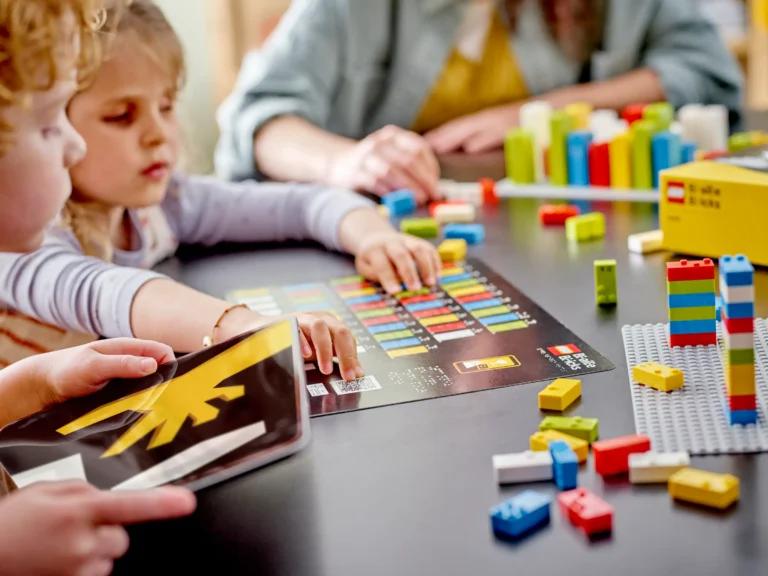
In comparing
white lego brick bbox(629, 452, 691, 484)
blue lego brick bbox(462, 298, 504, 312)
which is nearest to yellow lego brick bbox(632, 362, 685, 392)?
white lego brick bbox(629, 452, 691, 484)

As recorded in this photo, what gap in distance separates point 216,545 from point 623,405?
300 millimetres

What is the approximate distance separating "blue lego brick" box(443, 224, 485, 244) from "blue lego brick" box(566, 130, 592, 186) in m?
0.25

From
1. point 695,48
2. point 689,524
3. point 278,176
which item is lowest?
point 689,524

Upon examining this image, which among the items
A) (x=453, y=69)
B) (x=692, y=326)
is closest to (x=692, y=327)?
(x=692, y=326)

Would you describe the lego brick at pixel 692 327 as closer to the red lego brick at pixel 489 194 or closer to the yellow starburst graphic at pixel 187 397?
the yellow starburst graphic at pixel 187 397

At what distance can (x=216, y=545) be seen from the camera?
21.9 inches

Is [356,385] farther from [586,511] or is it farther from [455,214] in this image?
[455,214]

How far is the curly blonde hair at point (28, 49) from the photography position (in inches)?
24.8

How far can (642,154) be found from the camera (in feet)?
4.37

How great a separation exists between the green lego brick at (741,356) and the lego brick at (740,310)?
0.9 inches

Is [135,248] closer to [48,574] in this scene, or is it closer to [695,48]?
[48,574]

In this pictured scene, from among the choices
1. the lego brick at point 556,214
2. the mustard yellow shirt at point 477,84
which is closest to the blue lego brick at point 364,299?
the lego brick at point 556,214

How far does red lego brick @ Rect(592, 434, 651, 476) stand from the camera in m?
0.60

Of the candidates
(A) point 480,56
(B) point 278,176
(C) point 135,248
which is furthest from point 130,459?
(A) point 480,56
